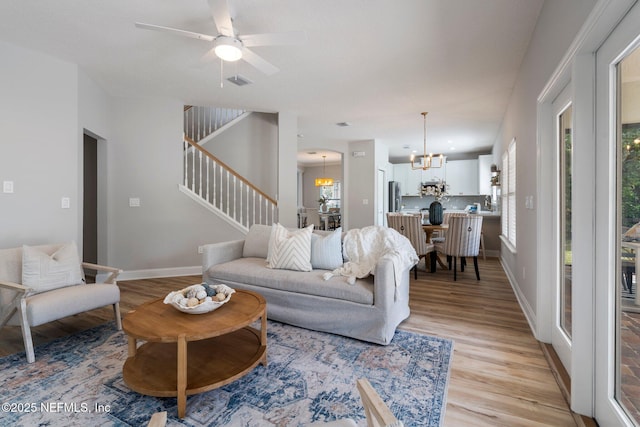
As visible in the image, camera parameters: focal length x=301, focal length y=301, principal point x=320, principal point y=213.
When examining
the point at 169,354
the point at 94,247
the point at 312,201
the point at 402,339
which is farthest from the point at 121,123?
the point at 312,201

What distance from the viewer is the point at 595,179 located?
1.52 metres

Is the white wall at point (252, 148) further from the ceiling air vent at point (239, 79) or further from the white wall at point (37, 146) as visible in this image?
the white wall at point (37, 146)

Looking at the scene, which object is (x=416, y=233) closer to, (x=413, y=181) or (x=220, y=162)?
(x=220, y=162)

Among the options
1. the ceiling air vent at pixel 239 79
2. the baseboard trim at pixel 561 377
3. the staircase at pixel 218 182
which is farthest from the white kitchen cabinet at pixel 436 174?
the baseboard trim at pixel 561 377

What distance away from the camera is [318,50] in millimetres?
3043

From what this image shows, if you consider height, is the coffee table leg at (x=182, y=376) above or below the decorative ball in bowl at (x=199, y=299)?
below

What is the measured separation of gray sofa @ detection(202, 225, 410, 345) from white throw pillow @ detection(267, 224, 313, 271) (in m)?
0.08

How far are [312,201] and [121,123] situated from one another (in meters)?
8.35

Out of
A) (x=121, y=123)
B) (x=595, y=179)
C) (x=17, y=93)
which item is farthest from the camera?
(x=121, y=123)

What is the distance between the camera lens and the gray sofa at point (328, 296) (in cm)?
239

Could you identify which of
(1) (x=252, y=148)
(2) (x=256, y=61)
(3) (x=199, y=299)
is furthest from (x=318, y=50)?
(1) (x=252, y=148)

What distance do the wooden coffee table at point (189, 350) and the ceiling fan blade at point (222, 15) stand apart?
2.04 meters

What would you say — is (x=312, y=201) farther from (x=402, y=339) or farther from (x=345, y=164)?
(x=402, y=339)

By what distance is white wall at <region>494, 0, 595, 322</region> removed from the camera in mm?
1791
